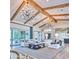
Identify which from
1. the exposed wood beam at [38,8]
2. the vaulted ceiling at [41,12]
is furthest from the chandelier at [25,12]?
the exposed wood beam at [38,8]

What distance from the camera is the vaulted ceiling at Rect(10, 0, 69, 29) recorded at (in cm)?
219

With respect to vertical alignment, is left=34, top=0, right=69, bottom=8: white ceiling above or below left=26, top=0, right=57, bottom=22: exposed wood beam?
above

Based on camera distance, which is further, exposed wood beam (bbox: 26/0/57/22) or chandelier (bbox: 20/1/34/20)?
chandelier (bbox: 20/1/34/20)

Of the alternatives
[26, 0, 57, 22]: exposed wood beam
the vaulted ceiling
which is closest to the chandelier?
the vaulted ceiling

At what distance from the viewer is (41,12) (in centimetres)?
231

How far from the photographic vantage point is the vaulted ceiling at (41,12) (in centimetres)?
219

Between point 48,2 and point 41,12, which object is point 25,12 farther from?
point 48,2

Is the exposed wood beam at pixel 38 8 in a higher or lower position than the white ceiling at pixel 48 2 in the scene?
lower

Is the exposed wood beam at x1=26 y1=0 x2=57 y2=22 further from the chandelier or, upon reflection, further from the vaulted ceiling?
the chandelier

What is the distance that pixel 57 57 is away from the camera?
2367 millimetres

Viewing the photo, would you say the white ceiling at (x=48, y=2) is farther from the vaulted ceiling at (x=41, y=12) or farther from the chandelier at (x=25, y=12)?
the chandelier at (x=25, y=12)
